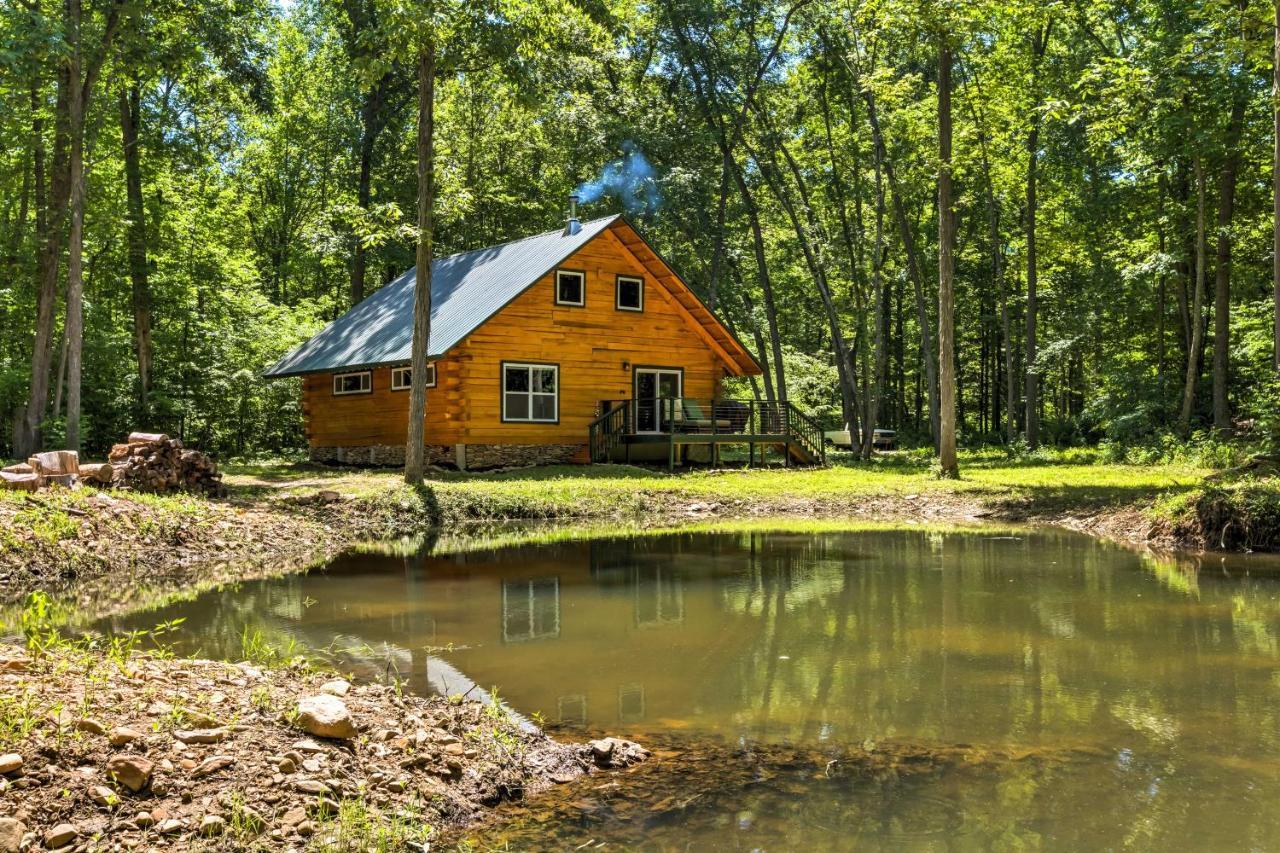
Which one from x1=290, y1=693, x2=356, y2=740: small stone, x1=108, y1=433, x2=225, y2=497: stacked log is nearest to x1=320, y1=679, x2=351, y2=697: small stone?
x1=290, y1=693, x2=356, y2=740: small stone

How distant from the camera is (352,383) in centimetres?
2612

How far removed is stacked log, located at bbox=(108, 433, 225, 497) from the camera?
43.9 feet

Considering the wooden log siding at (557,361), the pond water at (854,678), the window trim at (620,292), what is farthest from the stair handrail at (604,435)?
the pond water at (854,678)

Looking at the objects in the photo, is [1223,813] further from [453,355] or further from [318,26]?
[318,26]

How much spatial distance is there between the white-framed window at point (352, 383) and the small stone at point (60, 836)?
22.7 meters

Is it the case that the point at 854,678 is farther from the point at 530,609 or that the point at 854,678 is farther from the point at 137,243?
the point at 137,243

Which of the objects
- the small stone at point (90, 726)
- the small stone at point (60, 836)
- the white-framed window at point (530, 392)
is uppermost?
the white-framed window at point (530, 392)

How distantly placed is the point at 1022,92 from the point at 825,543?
18729mm

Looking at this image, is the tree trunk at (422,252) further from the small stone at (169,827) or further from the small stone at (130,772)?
the small stone at (169,827)

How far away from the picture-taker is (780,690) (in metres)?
5.70

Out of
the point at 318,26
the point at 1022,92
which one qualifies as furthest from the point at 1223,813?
the point at 318,26

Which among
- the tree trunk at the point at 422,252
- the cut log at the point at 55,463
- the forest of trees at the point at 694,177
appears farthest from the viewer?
the forest of trees at the point at 694,177

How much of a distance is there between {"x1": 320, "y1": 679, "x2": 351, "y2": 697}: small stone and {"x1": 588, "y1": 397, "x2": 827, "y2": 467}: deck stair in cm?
1825

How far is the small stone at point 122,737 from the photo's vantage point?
3.74m
